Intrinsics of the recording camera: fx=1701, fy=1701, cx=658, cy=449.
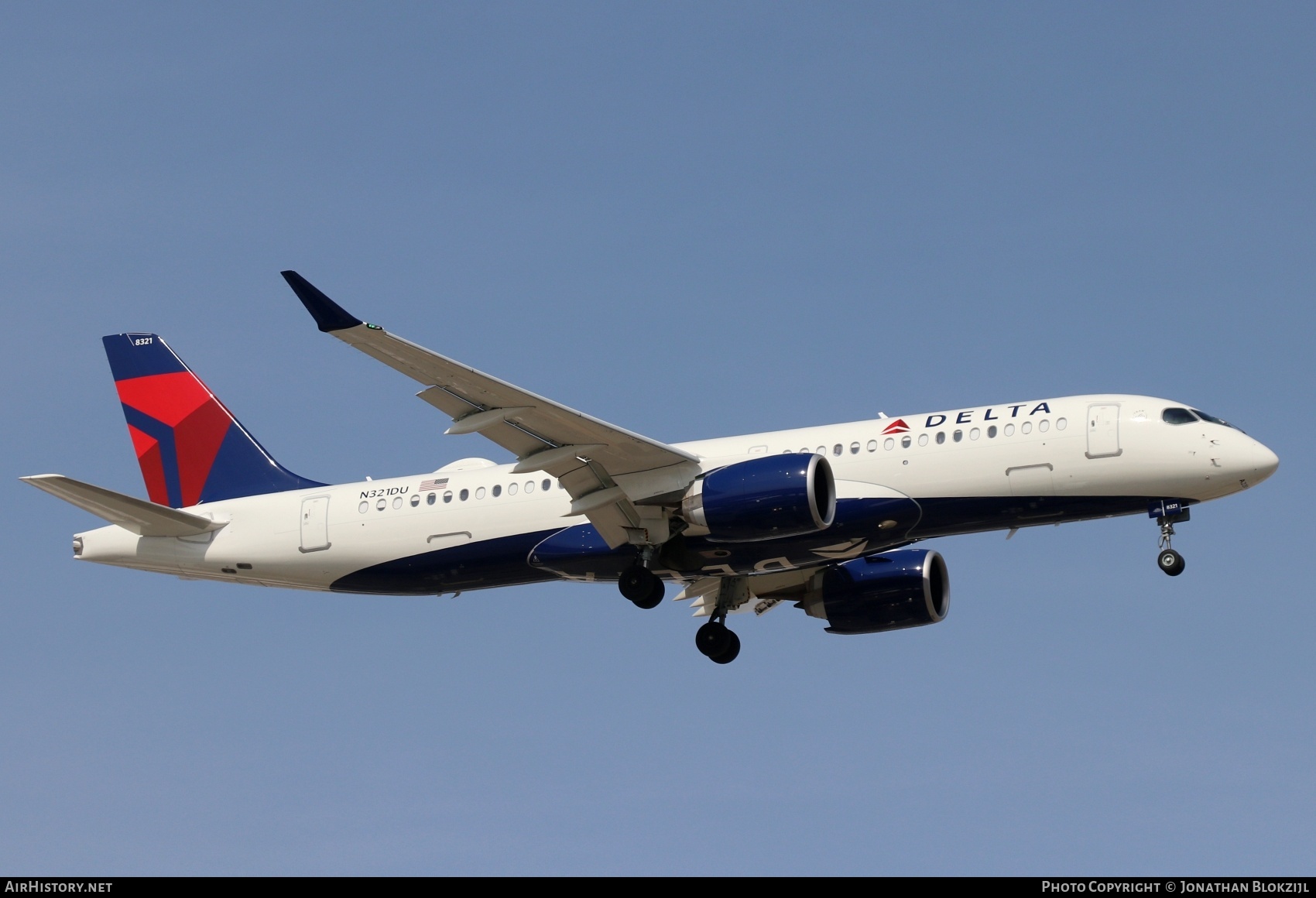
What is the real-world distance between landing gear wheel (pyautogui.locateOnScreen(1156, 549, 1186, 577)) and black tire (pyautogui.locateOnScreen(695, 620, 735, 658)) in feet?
33.8

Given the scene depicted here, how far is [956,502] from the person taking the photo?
113 feet

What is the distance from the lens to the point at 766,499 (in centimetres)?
3362

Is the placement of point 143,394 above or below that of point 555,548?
above

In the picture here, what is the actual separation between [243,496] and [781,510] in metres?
14.2

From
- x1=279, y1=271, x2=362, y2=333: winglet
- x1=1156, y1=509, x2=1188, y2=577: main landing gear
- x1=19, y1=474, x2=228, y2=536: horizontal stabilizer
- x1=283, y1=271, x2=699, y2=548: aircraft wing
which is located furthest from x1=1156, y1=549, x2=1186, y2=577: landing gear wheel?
x1=19, y1=474, x2=228, y2=536: horizontal stabilizer

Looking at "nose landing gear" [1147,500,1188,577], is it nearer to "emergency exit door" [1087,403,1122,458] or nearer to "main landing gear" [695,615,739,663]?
"emergency exit door" [1087,403,1122,458]

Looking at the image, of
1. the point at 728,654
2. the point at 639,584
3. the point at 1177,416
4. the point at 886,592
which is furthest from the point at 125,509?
the point at 1177,416

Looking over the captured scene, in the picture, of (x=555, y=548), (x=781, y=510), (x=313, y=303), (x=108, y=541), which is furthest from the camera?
(x=108, y=541)

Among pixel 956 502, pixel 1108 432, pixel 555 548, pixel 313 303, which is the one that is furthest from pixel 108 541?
pixel 1108 432

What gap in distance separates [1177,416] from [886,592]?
8368 millimetres

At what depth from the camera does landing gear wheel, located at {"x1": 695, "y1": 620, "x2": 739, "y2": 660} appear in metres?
39.7

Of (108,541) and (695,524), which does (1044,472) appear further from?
(108,541)

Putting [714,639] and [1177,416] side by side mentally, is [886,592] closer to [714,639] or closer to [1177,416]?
[714,639]

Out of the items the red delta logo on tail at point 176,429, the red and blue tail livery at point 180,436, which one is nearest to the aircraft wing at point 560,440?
the red and blue tail livery at point 180,436
